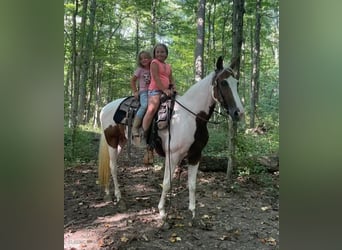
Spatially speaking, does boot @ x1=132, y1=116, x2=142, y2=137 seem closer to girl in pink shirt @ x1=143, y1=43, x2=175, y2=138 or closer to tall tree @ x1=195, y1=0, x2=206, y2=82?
girl in pink shirt @ x1=143, y1=43, x2=175, y2=138

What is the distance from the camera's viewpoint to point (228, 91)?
1.86m

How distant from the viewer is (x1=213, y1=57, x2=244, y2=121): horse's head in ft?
5.97

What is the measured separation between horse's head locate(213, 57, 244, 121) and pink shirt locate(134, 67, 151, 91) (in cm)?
56

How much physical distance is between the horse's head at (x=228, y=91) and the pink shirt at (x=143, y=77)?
56cm

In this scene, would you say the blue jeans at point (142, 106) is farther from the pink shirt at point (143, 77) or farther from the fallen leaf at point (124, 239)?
the fallen leaf at point (124, 239)

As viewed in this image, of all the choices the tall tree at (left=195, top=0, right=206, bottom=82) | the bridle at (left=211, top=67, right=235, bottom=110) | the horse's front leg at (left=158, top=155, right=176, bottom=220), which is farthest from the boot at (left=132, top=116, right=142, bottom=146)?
the tall tree at (left=195, top=0, right=206, bottom=82)

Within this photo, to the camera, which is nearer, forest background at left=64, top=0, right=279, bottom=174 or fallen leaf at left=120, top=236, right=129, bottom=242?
fallen leaf at left=120, top=236, right=129, bottom=242

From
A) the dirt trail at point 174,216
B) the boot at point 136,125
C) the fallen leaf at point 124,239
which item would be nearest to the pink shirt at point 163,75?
the boot at point 136,125

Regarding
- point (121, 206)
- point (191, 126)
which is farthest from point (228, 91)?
point (121, 206)

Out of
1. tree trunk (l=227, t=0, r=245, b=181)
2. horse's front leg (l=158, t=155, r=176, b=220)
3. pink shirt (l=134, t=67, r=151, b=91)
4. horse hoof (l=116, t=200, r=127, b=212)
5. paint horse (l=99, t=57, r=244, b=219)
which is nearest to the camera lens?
paint horse (l=99, t=57, r=244, b=219)

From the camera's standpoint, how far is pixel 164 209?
2.21m

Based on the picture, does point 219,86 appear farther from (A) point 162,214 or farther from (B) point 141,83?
(A) point 162,214
